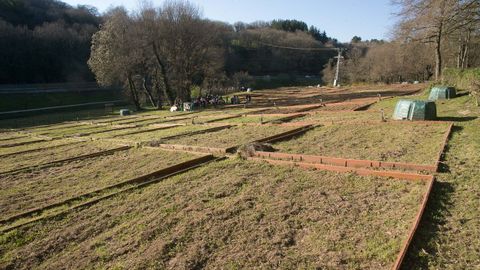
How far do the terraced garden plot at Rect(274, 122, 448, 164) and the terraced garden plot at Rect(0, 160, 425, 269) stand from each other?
178 centimetres

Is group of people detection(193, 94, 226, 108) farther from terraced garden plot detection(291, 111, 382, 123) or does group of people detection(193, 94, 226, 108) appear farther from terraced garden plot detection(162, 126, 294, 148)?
terraced garden plot detection(162, 126, 294, 148)

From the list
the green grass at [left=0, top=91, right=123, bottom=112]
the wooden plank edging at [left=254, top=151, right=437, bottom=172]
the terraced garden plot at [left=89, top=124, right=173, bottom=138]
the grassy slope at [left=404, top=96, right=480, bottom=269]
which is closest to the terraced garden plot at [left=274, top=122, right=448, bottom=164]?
the wooden plank edging at [left=254, top=151, right=437, bottom=172]

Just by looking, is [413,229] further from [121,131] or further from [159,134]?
[121,131]

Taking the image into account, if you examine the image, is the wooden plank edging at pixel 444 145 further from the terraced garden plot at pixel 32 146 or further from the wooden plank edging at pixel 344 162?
the terraced garden plot at pixel 32 146

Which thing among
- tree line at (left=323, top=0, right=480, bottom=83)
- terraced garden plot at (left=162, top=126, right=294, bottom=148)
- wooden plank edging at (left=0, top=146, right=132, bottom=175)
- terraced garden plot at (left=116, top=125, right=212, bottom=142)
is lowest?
wooden plank edging at (left=0, top=146, right=132, bottom=175)

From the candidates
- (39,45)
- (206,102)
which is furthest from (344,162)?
(39,45)

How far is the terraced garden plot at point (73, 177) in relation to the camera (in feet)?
26.5

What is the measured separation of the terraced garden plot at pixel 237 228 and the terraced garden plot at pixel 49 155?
236 inches

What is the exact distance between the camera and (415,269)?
4285mm

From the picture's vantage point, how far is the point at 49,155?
13.2 m

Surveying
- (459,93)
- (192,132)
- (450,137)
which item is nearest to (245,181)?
(450,137)

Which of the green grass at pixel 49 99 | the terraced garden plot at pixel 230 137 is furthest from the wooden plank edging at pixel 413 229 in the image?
the green grass at pixel 49 99

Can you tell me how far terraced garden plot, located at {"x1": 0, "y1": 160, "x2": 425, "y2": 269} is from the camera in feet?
16.1

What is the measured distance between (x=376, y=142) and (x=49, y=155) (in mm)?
11147
